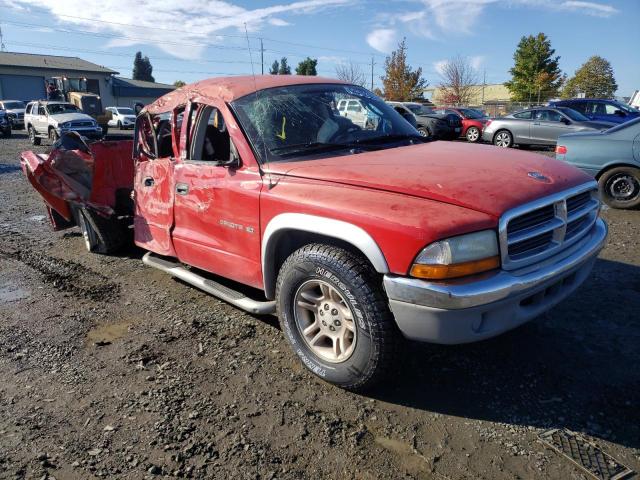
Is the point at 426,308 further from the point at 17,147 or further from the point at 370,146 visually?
the point at 17,147

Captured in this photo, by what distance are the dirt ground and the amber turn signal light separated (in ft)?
2.86

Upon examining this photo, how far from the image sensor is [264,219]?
3.28 metres

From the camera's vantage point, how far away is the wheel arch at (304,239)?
2.63 meters

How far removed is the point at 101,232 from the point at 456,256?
4.57 m

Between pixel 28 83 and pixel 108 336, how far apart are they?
2261 inches

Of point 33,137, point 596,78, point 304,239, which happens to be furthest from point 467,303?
point 596,78

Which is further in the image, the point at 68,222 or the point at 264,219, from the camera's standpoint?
the point at 68,222

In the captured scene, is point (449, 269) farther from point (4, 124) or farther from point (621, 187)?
point (4, 124)

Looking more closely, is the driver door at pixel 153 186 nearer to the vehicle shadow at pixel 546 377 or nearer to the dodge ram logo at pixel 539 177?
the vehicle shadow at pixel 546 377

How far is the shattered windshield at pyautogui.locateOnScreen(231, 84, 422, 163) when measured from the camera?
3531 mm

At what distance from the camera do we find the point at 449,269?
8.13ft

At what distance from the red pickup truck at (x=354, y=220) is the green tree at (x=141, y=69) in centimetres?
9271

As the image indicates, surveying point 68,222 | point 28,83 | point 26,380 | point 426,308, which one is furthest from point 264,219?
point 28,83

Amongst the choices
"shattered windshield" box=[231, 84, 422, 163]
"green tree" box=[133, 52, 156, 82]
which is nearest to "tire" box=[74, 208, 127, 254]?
"shattered windshield" box=[231, 84, 422, 163]
